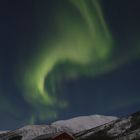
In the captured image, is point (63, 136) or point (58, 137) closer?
point (58, 137)

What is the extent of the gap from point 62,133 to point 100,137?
359 ft

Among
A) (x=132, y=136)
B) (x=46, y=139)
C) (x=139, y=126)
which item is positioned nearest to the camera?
(x=46, y=139)

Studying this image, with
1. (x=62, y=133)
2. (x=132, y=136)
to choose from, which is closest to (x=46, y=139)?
(x=62, y=133)

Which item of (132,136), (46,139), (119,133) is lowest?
(46,139)

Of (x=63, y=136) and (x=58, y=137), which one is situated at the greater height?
(x=63, y=136)

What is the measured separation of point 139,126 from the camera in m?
196

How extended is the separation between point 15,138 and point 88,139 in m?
109

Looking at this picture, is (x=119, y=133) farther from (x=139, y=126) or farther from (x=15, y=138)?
(x=15, y=138)

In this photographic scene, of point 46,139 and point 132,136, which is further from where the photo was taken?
point 132,136

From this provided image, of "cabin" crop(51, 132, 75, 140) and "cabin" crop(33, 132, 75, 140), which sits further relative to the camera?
"cabin" crop(51, 132, 75, 140)

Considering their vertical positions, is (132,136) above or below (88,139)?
below

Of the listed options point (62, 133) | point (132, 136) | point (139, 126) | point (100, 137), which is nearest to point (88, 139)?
point (100, 137)

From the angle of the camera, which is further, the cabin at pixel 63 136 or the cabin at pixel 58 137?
the cabin at pixel 63 136

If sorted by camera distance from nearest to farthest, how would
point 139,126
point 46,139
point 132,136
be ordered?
point 46,139, point 132,136, point 139,126
